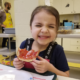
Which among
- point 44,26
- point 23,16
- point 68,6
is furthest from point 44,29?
point 68,6

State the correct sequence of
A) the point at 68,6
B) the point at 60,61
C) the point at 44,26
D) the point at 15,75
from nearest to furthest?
1. the point at 15,75
2. the point at 44,26
3. the point at 60,61
4. the point at 68,6

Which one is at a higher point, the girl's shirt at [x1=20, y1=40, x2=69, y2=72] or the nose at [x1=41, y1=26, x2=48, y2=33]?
the nose at [x1=41, y1=26, x2=48, y2=33]

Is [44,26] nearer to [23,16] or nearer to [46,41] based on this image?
[46,41]

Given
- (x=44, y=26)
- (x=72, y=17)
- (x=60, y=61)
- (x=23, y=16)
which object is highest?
(x=72, y=17)

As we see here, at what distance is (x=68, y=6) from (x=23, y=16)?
2.64m

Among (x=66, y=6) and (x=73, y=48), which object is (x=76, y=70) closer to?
(x=73, y=48)

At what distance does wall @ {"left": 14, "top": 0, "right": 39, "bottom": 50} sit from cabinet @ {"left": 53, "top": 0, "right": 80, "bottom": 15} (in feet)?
8.30

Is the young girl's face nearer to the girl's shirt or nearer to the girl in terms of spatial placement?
the girl

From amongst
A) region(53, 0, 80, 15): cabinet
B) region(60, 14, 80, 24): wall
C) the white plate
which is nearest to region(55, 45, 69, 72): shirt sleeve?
the white plate

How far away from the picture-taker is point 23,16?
5.90 feet

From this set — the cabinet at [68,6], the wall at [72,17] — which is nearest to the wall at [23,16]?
the cabinet at [68,6]

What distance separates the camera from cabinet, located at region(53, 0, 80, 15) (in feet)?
12.1

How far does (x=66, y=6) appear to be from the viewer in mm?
3844

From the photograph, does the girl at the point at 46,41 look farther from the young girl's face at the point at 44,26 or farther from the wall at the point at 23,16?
the wall at the point at 23,16
